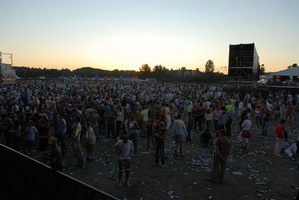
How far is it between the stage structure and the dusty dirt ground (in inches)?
957

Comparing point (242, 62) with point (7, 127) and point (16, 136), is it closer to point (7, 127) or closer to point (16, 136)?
point (7, 127)

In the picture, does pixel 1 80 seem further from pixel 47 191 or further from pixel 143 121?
pixel 47 191

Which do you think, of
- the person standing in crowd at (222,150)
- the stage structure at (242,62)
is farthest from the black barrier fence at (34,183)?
the stage structure at (242,62)

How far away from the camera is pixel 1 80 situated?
26.8 metres

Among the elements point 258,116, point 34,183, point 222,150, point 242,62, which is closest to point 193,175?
point 222,150

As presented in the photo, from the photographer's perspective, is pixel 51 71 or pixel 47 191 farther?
pixel 51 71

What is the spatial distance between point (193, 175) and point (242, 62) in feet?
95.1

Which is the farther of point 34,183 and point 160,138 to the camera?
point 160,138

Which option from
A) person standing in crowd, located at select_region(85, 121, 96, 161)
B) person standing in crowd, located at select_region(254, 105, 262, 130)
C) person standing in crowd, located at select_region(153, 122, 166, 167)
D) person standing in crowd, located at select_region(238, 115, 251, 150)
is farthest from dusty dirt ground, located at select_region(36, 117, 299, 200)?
person standing in crowd, located at select_region(254, 105, 262, 130)

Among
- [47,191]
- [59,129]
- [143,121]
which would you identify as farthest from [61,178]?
[143,121]

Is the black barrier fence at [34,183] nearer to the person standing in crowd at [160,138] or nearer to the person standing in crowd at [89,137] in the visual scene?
the person standing in crowd at [89,137]

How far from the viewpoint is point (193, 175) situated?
7.97m

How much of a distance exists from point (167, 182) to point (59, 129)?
4526 mm

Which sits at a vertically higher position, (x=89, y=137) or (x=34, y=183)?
(x=89, y=137)
